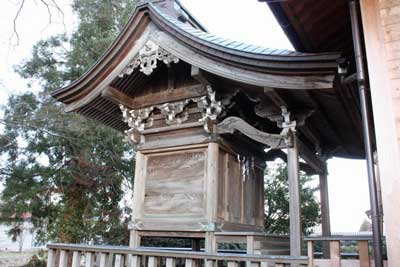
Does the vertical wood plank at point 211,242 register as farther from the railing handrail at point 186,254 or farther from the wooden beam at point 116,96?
the wooden beam at point 116,96

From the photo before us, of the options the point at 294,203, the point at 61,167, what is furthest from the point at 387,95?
the point at 61,167

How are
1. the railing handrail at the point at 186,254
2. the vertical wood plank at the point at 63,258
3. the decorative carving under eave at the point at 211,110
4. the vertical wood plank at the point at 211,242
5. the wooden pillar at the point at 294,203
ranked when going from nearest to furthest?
the railing handrail at the point at 186,254
the wooden pillar at the point at 294,203
the vertical wood plank at the point at 63,258
the vertical wood plank at the point at 211,242
the decorative carving under eave at the point at 211,110

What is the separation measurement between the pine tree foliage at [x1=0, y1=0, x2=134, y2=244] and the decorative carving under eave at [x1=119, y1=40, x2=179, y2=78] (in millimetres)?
5932

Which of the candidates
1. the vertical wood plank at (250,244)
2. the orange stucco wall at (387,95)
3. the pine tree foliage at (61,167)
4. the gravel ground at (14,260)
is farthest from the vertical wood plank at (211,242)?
the gravel ground at (14,260)

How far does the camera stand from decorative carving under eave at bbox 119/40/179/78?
4.85m

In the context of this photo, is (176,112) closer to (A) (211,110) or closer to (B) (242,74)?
(A) (211,110)

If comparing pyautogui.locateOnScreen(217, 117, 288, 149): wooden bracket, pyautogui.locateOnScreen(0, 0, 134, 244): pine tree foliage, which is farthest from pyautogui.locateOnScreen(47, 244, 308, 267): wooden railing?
pyautogui.locateOnScreen(0, 0, 134, 244): pine tree foliage

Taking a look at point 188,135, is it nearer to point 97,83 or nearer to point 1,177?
point 97,83

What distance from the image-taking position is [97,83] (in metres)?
5.26

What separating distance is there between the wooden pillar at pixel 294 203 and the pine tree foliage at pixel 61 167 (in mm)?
7724

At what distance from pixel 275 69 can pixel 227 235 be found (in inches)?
86.3

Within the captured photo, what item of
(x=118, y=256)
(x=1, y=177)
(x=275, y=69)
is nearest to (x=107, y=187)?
(x=1, y=177)

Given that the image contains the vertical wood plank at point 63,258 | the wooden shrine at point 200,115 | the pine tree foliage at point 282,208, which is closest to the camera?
the vertical wood plank at point 63,258

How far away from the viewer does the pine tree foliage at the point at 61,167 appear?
34.6 feet
